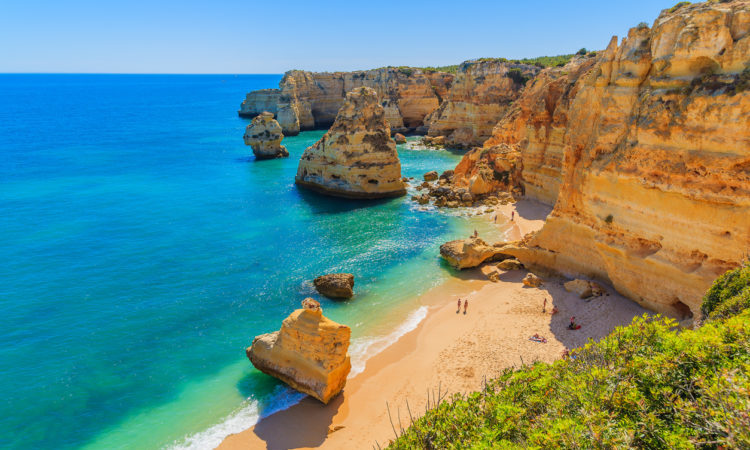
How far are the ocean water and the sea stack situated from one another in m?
2.01

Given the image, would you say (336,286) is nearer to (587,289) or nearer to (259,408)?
(259,408)

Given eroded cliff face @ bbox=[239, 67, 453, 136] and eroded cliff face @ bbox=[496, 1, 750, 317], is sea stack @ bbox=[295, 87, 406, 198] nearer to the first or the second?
eroded cliff face @ bbox=[496, 1, 750, 317]

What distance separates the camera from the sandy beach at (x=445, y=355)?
15367mm

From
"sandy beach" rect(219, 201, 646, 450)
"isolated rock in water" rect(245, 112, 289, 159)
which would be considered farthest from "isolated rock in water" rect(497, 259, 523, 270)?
"isolated rock in water" rect(245, 112, 289, 159)

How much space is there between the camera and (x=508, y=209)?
121ft

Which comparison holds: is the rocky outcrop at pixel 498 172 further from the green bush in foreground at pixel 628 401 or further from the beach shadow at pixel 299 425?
the green bush in foreground at pixel 628 401

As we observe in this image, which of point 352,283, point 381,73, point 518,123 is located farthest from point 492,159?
point 381,73

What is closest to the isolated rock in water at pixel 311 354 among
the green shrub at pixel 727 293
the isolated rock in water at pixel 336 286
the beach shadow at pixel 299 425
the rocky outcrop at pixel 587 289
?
the beach shadow at pixel 299 425

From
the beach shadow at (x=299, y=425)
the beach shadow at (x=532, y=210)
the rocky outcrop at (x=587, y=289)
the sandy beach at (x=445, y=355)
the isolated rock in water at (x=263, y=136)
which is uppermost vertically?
the isolated rock in water at (x=263, y=136)

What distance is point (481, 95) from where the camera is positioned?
213 ft

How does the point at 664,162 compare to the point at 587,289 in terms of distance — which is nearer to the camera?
the point at 664,162

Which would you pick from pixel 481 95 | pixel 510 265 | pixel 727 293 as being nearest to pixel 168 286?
pixel 510 265

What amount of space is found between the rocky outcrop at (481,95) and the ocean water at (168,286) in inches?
Answer: 618

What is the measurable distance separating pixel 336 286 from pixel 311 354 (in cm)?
763
